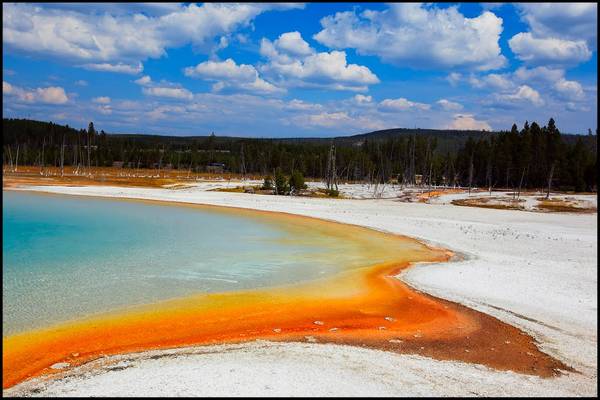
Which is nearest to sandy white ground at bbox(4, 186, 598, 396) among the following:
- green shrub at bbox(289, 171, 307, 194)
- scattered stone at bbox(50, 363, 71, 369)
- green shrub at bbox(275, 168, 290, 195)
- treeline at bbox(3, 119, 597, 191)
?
scattered stone at bbox(50, 363, 71, 369)

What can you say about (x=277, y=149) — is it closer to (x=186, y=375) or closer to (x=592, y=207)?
(x=592, y=207)

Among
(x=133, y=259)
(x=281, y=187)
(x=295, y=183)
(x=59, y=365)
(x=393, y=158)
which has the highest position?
(x=393, y=158)

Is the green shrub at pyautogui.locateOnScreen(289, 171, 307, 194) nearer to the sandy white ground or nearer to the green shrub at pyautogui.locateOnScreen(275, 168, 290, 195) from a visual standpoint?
the green shrub at pyautogui.locateOnScreen(275, 168, 290, 195)

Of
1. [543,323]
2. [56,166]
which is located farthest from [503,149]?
[56,166]

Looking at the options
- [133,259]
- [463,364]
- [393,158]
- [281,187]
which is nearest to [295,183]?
[281,187]

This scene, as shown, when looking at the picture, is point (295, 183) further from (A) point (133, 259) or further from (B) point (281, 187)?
(A) point (133, 259)

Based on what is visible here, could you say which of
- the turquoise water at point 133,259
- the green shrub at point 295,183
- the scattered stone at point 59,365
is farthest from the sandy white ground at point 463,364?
the green shrub at point 295,183
